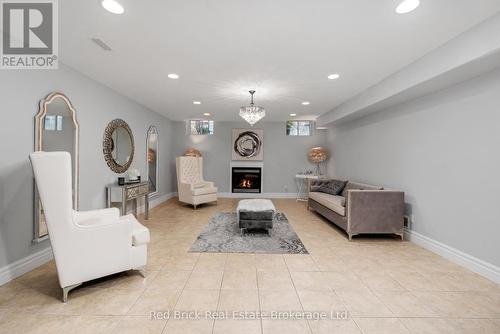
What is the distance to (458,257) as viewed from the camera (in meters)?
2.82

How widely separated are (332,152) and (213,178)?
3922 millimetres

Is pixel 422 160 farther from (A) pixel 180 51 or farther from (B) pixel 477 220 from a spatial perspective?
(A) pixel 180 51

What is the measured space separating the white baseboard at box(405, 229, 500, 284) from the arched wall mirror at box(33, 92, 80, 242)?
5.06 metres

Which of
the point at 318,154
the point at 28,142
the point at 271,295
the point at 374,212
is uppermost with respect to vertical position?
the point at 318,154

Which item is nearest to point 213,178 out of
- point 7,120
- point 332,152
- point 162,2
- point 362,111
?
point 332,152

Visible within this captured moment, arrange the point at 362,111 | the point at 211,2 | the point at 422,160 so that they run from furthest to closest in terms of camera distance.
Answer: the point at 362,111 < the point at 422,160 < the point at 211,2

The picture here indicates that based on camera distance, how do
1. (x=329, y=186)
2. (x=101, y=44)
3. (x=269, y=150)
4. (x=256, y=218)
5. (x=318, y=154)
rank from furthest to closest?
(x=269, y=150) < (x=318, y=154) < (x=329, y=186) < (x=256, y=218) < (x=101, y=44)

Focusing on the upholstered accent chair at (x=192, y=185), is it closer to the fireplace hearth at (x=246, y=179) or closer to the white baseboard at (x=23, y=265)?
the fireplace hearth at (x=246, y=179)

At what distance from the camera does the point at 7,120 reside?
232cm

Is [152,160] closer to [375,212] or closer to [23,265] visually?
[23,265]

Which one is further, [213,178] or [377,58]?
[213,178]

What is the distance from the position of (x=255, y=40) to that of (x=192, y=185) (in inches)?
161

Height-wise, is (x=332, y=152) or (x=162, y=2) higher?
(x=162, y=2)

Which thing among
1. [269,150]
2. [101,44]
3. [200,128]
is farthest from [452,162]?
[200,128]
